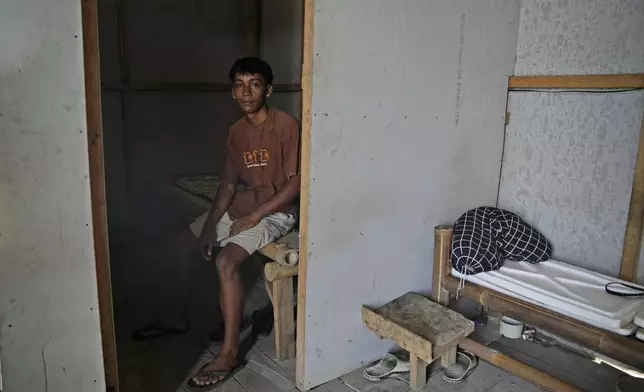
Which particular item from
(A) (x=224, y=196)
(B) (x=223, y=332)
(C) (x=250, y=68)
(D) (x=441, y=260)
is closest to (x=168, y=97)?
(A) (x=224, y=196)

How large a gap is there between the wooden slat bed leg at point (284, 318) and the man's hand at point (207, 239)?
456 mm

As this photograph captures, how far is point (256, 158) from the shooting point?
272 cm

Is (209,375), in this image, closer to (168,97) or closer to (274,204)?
(274,204)

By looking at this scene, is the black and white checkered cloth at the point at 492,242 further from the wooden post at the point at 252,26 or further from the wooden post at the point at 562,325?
the wooden post at the point at 252,26

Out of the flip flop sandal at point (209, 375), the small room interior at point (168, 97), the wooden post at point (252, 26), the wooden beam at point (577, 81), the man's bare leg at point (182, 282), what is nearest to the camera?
the flip flop sandal at point (209, 375)

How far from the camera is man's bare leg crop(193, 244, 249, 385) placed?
251 cm

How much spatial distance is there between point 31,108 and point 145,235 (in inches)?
118

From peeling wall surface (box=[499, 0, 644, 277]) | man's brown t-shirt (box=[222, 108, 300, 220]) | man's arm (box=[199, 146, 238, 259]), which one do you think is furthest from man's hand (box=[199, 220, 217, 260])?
peeling wall surface (box=[499, 0, 644, 277])

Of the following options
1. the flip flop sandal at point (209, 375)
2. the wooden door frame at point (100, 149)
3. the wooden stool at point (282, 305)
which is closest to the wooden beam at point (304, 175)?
the wooden door frame at point (100, 149)

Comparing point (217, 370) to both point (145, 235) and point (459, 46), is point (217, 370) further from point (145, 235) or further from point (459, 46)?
point (145, 235)

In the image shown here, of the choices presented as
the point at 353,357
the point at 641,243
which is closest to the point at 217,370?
the point at 353,357

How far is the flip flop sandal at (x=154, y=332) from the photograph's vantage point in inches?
111

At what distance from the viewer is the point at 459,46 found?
2.59m

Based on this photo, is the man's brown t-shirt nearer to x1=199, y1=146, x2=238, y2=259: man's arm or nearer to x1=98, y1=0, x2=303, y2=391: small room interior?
x1=199, y1=146, x2=238, y2=259: man's arm
